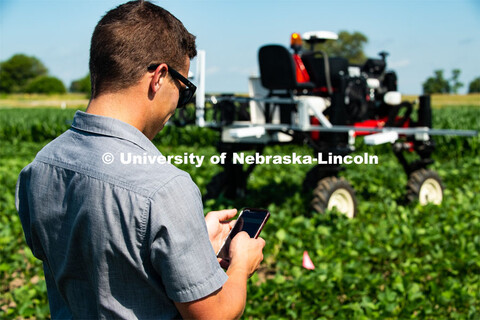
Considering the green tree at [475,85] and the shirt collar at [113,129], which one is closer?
the shirt collar at [113,129]

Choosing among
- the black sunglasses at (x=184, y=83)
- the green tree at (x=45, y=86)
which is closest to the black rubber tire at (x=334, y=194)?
the black sunglasses at (x=184, y=83)

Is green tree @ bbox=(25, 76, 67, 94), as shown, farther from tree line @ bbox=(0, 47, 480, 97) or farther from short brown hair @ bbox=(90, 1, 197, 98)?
short brown hair @ bbox=(90, 1, 197, 98)

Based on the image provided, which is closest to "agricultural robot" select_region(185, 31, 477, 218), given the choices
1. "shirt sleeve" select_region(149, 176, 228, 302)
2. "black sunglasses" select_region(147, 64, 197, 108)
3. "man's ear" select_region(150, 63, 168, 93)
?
"black sunglasses" select_region(147, 64, 197, 108)

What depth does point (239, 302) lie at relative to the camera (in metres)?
1.39

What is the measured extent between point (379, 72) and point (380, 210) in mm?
2116

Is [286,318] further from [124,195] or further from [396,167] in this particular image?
[396,167]

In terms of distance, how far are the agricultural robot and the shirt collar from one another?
3887 mm

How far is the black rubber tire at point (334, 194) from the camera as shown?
18.9 feet

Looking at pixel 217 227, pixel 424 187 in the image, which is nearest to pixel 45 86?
pixel 424 187

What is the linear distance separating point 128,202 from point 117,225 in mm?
71

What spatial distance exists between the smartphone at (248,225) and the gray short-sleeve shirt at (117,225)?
1.35 feet

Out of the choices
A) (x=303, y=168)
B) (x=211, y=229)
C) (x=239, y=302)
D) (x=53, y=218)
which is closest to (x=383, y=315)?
(x=211, y=229)

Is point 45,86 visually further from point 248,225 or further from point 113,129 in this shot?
point 113,129

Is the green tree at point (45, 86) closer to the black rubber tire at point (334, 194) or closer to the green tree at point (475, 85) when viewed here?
the green tree at point (475, 85)
